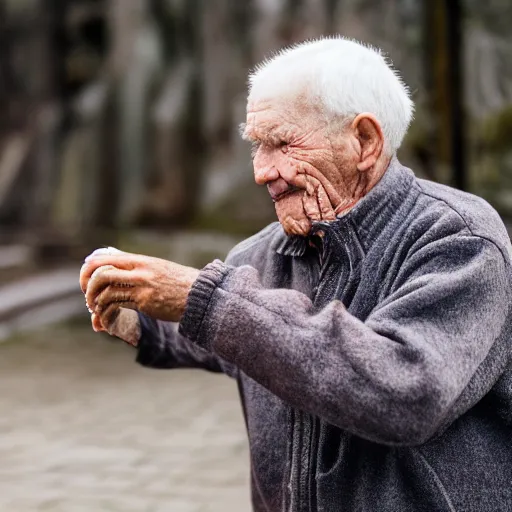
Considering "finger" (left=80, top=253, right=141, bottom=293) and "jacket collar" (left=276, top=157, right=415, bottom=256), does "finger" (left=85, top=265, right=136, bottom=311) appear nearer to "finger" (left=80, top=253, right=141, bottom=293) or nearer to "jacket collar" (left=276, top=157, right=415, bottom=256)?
"finger" (left=80, top=253, right=141, bottom=293)

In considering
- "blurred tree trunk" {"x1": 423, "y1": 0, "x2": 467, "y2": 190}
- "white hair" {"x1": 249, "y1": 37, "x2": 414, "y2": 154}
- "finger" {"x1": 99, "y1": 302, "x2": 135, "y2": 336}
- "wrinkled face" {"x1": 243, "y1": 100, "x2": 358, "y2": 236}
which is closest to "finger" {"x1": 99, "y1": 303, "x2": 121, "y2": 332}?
"finger" {"x1": 99, "y1": 302, "x2": 135, "y2": 336}

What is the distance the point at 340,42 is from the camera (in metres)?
2.03

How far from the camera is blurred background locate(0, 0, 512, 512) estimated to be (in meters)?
5.16

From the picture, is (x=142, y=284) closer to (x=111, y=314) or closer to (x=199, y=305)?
(x=199, y=305)

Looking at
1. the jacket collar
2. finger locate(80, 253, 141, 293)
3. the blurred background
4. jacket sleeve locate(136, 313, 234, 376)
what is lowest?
the blurred background

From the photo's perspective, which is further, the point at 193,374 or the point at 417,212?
the point at 193,374

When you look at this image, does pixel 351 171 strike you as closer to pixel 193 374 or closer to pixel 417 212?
pixel 417 212

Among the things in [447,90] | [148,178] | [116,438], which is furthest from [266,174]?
[148,178]

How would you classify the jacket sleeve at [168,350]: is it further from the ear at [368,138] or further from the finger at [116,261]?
the ear at [368,138]

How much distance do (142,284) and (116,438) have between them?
3832 millimetres

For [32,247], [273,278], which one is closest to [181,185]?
[32,247]

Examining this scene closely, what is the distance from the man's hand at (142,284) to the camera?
1842mm

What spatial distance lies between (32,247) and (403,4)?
549cm

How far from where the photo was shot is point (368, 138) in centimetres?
199
